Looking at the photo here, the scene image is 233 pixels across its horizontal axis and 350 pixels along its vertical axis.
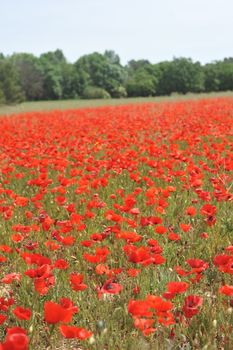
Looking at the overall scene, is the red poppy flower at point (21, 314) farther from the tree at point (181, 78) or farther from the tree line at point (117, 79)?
the tree at point (181, 78)

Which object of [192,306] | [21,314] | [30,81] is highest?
[30,81]

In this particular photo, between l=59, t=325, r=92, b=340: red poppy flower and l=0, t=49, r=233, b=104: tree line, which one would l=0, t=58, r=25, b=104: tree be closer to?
l=0, t=49, r=233, b=104: tree line

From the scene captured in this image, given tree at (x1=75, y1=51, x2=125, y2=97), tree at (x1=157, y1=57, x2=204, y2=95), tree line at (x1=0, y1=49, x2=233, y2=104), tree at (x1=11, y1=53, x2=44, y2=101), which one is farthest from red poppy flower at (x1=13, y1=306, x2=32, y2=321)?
tree at (x1=75, y1=51, x2=125, y2=97)

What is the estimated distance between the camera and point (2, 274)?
13.0 ft

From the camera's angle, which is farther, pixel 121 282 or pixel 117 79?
pixel 117 79

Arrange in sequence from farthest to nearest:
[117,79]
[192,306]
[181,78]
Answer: [117,79] → [181,78] → [192,306]

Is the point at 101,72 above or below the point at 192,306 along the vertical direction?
above

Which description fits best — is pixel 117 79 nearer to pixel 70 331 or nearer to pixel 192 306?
pixel 192 306

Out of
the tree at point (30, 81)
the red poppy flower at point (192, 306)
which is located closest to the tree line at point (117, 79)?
the tree at point (30, 81)

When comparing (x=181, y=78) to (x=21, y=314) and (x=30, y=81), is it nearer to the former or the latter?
(x=30, y=81)

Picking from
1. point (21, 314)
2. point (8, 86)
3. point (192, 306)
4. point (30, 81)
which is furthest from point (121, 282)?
point (30, 81)

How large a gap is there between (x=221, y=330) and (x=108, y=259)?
1320 millimetres

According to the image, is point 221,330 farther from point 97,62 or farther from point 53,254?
point 97,62

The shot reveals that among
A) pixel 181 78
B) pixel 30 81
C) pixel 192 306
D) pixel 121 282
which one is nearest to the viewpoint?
pixel 192 306
